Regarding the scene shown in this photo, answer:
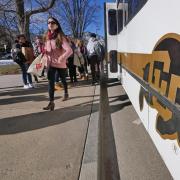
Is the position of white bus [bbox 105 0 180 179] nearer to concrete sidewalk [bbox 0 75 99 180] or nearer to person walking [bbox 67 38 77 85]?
concrete sidewalk [bbox 0 75 99 180]

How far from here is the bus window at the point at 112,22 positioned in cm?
865

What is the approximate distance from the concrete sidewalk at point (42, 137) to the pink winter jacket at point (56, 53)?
3.21 feet

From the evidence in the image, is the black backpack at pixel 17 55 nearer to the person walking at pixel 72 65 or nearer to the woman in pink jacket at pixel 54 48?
the person walking at pixel 72 65

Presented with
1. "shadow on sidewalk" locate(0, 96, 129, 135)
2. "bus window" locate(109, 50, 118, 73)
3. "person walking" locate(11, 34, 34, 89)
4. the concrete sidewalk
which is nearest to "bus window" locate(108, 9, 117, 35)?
"bus window" locate(109, 50, 118, 73)

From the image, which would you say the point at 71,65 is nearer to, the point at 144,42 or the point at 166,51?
the point at 144,42

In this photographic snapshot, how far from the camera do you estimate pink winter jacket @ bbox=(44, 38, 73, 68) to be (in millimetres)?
5867

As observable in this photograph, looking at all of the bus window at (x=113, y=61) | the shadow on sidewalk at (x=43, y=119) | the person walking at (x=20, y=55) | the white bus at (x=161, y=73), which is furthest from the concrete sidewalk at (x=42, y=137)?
the person walking at (x=20, y=55)

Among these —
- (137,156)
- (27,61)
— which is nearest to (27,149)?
(137,156)

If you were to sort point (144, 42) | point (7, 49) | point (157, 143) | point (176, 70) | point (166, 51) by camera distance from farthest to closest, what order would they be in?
point (7, 49) < point (144, 42) < point (157, 143) < point (166, 51) < point (176, 70)

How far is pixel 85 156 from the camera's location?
3.74 meters

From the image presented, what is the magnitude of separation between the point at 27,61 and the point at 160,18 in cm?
714

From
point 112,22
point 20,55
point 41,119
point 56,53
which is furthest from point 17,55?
point 41,119

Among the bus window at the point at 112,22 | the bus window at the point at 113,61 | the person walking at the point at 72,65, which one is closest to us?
the bus window at the point at 113,61

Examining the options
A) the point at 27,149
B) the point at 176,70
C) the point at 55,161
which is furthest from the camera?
the point at 27,149
